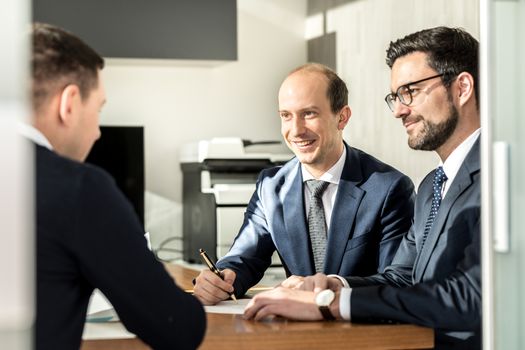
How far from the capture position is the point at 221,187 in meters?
4.00

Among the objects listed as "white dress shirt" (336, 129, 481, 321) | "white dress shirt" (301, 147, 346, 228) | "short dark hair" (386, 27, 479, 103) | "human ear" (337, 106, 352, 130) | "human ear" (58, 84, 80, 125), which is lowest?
"white dress shirt" (301, 147, 346, 228)

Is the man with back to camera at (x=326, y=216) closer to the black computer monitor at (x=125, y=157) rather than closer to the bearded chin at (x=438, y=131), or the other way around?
the bearded chin at (x=438, y=131)

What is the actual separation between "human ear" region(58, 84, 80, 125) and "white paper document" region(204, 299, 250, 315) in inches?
24.3

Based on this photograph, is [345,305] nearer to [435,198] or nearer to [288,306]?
[288,306]

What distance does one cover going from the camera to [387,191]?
223 cm

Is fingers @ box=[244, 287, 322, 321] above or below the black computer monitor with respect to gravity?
below

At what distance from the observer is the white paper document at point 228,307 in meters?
1.78

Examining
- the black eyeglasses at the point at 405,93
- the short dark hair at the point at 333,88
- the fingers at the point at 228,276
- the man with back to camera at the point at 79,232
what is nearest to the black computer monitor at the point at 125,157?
the short dark hair at the point at 333,88

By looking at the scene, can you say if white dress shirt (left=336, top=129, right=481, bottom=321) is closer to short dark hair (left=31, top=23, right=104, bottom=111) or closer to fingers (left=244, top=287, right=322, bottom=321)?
fingers (left=244, top=287, right=322, bottom=321)

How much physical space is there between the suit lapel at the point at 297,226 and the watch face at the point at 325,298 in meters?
0.60

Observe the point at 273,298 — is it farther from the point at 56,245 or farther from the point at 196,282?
the point at 56,245

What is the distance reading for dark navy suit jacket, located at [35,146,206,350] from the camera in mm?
1193

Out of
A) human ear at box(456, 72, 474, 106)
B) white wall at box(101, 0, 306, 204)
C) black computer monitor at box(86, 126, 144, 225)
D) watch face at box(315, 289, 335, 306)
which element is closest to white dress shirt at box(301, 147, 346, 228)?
human ear at box(456, 72, 474, 106)

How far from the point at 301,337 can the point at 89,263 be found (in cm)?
45
